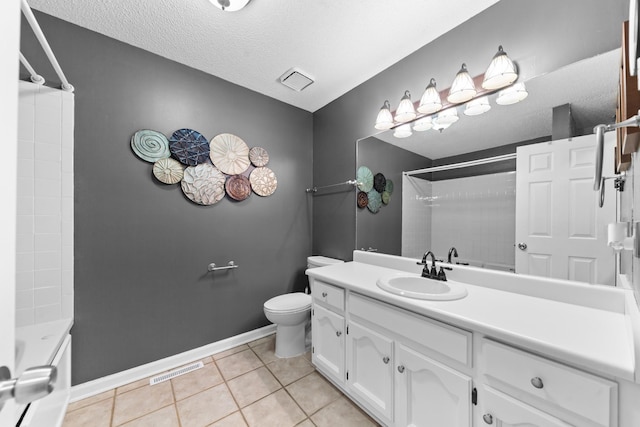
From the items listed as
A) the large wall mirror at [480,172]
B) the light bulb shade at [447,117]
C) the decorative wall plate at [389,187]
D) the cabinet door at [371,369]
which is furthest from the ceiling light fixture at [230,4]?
the cabinet door at [371,369]

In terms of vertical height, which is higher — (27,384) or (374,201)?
(374,201)

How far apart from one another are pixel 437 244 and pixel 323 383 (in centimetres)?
123

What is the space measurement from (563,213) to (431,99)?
97 centimetres

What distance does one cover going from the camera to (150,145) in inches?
69.2

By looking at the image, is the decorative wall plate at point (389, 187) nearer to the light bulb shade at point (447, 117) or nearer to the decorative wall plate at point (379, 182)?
the decorative wall plate at point (379, 182)

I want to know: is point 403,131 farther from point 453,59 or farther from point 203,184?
point 203,184

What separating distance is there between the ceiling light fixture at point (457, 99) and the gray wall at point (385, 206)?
6.7 inches

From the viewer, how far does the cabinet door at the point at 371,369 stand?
48.3 inches

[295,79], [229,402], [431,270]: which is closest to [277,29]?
[295,79]

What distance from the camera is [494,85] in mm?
1330

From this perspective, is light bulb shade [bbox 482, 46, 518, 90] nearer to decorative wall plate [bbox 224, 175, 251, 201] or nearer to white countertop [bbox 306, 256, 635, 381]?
white countertop [bbox 306, 256, 635, 381]

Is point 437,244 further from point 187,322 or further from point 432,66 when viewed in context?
point 187,322

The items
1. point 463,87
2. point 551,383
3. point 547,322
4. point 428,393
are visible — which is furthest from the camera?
point 463,87

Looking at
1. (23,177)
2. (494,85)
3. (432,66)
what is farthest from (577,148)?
(23,177)
